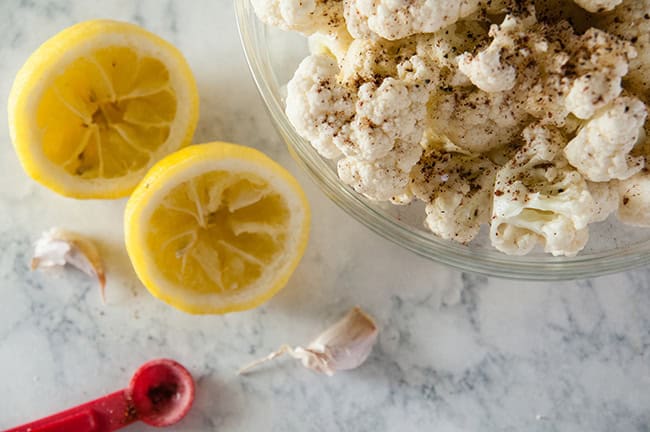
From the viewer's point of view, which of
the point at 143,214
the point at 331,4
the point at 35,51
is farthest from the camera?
the point at 35,51

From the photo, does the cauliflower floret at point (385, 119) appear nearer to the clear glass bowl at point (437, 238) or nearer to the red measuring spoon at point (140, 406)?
the clear glass bowl at point (437, 238)

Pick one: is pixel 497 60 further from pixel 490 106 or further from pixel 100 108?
pixel 100 108

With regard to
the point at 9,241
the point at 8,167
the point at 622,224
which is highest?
the point at 622,224

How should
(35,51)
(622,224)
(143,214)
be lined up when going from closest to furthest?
(622,224), (143,214), (35,51)

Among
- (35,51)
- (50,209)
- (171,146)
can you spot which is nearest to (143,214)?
(171,146)

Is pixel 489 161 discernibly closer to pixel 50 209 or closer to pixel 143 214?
pixel 143 214

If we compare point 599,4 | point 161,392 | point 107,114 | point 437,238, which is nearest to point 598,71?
point 599,4
